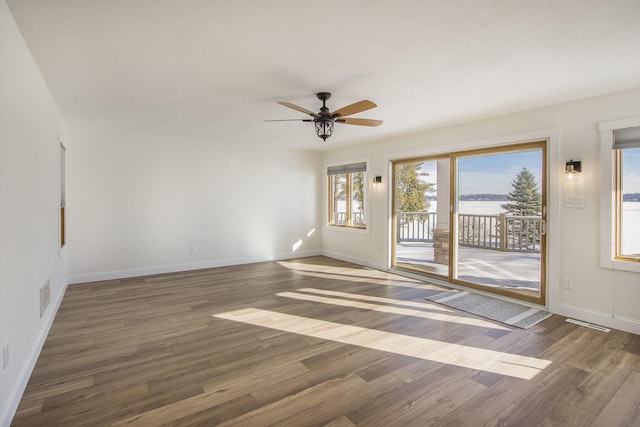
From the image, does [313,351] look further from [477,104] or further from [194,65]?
[477,104]

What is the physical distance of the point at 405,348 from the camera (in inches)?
113

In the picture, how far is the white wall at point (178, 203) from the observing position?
5.05m

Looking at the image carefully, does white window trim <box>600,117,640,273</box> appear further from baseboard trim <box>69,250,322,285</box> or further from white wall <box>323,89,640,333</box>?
baseboard trim <box>69,250,322,285</box>

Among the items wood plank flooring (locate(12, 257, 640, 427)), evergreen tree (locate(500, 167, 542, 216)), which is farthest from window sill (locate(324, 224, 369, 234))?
evergreen tree (locate(500, 167, 542, 216))

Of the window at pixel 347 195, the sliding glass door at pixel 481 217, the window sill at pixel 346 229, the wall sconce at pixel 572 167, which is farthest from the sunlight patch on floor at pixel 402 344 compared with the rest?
the window at pixel 347 195

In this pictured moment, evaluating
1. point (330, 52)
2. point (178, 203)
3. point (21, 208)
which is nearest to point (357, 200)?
point (178, 203)

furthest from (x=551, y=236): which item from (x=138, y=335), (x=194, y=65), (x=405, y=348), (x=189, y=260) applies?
(x=189, y=260)

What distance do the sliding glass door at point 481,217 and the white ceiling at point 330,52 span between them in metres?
0.92

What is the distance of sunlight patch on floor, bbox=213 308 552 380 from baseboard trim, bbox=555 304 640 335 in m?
1.32

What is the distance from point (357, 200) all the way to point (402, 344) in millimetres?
4244

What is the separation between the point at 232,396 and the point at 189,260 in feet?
13.8

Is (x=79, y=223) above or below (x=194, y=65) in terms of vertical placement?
below

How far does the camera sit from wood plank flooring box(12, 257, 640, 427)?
79.0 inches

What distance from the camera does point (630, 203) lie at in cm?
332
